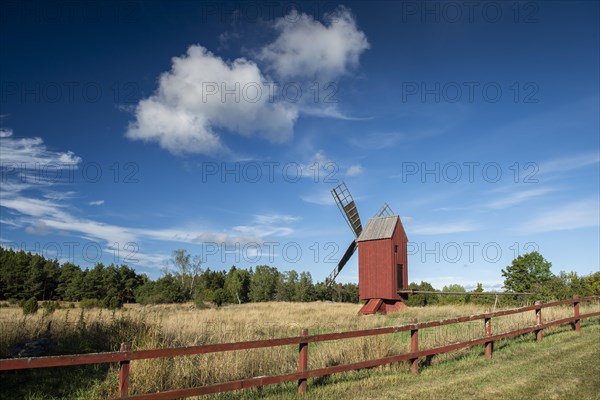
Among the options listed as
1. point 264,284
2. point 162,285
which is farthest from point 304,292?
point 162,285

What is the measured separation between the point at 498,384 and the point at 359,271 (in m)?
23.1

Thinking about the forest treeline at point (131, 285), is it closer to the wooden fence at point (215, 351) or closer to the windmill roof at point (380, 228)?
the windmill roof at point (380, 228)

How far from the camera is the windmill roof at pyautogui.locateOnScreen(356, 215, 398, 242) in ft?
99.2

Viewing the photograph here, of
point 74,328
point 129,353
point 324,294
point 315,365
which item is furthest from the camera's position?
point 324,294

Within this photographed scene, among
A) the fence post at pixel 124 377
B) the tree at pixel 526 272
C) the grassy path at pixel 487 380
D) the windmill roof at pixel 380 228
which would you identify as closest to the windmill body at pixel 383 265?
the windmill roof at pixel 380 228

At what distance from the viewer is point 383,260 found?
3009 cm

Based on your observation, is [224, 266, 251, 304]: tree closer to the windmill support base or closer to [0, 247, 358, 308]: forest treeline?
[0, 247, 358, 308]: forest treeline

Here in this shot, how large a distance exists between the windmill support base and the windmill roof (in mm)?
4340

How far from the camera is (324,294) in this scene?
83438 mm

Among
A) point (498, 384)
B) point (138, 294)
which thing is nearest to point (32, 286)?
point (138, 294)

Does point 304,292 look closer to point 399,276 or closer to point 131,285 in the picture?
point 131,285

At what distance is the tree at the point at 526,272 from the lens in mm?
59375

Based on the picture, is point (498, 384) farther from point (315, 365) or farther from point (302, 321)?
point (302, 321)

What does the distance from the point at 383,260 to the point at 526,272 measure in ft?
134
